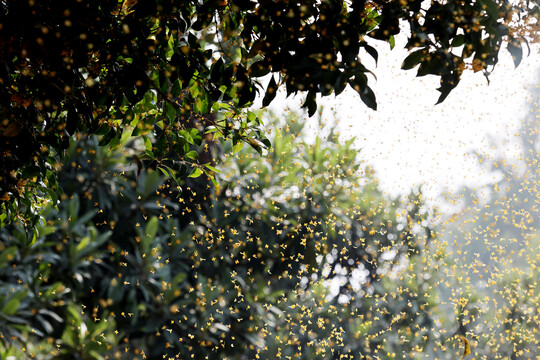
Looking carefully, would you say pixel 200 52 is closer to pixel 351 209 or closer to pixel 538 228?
pixel 351 209

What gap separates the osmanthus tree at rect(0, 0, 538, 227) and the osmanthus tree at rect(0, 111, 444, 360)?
2670mm

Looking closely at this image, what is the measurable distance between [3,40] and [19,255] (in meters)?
3.86

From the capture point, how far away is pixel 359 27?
1.96m

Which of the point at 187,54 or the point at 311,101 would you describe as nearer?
the point at 311,101

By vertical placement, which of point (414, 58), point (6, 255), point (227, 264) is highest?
point (227, 264)

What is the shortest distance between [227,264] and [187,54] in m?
4.71

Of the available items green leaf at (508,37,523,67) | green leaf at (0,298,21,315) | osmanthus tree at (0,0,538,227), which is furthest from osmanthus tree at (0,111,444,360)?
green leaf at (508,37,523,67)

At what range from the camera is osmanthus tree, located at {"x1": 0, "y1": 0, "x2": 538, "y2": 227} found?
1853 mm

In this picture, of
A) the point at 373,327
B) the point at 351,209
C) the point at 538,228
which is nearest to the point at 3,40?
the point at 351,209

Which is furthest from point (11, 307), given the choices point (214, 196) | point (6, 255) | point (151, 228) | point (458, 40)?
point (458, 40)

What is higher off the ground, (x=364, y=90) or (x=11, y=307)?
(x=364, y=90)

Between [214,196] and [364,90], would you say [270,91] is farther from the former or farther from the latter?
[214,196]

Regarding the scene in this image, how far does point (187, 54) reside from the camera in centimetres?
236

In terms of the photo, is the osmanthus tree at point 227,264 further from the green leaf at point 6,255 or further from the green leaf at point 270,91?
the green leaf at point 270,91
